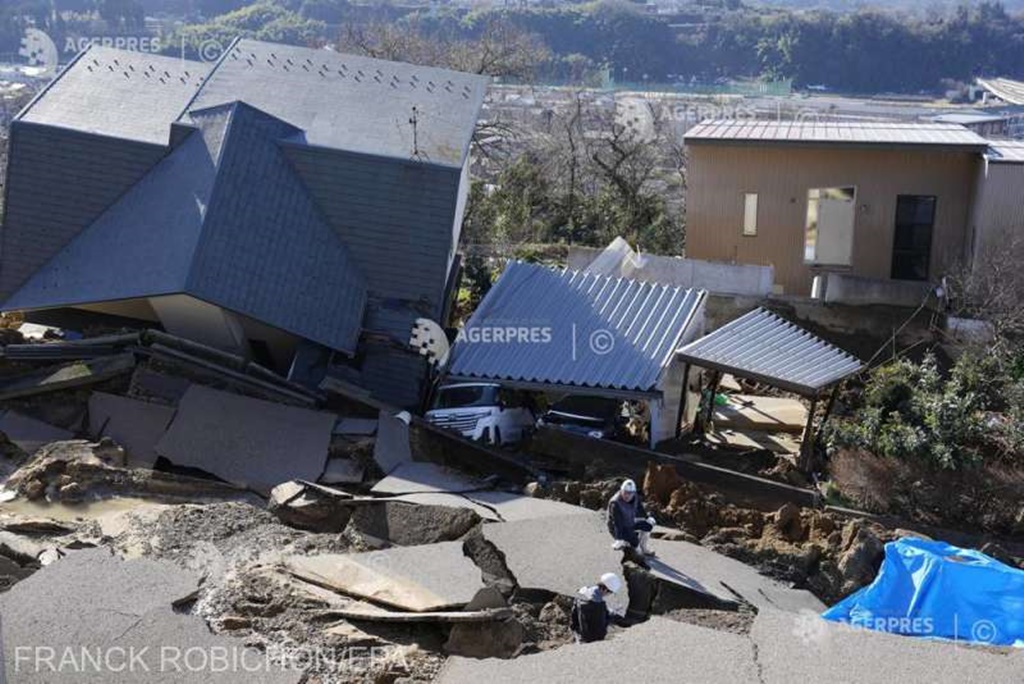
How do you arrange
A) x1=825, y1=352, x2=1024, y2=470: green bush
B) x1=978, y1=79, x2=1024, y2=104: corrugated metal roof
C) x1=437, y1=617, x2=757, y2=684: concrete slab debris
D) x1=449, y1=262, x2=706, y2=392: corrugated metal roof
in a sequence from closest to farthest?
1. x1=437, y1=617, x2=757, y2=684: concrete slab debris
2. x1=825, y1=352, x2=1024, y2=470: green bush
3. x1=449, y1=262, x2=706, y2=392: corrugated metal roof
4. x1=978, y1=79, x2=1024, y2=104: corrugated metal roof

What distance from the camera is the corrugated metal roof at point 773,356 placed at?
51.0 ft

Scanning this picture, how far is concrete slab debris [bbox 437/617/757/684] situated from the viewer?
29.1ft

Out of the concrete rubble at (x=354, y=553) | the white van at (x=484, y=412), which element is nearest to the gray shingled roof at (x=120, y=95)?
the concrete rubble at (x=354, y=553)

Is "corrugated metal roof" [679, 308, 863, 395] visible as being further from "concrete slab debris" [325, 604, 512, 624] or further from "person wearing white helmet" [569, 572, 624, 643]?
"concrete slab debris" [325, 604, 512, 624]

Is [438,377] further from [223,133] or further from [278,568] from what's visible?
[278,568]

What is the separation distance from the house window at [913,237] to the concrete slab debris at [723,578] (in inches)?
491

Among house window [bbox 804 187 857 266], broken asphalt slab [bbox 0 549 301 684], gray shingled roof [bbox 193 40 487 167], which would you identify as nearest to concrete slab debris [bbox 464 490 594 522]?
broken asphalt slab [bbox 0 549 301 684]

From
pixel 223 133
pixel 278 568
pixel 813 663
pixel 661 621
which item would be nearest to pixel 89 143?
pixel 223 133

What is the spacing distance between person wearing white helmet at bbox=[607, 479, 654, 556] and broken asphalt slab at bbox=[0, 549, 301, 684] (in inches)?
148

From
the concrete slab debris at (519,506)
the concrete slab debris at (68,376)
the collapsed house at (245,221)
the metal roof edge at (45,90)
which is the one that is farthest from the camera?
the metal roof edge at (45,90)

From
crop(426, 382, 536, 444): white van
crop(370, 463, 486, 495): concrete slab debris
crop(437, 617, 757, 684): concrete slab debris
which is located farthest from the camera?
crop(426, 382, 536, 444): white van

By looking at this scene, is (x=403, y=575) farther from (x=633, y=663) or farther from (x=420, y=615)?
(x=633, y=663)

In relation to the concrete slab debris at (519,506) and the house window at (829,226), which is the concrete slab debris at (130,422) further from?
the house window at (829,226)

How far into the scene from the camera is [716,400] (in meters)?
18.3
